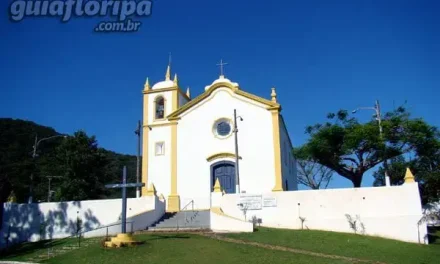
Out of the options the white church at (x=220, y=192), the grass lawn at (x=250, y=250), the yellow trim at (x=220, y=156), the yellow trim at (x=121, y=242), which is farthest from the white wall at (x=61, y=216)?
the yellow trim at (x=121, y=242)

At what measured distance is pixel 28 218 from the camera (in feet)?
72.7

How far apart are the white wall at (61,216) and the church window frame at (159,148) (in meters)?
4.96

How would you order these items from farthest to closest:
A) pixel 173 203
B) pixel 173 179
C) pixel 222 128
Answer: pixel 222 128, pixel 173 179, pixel 173 203

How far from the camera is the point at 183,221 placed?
21.5 m

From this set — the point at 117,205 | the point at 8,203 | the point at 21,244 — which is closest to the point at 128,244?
the point at 117,205

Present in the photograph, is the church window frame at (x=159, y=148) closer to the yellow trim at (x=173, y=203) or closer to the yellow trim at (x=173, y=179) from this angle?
the yellow trim at (x=173, y=179)

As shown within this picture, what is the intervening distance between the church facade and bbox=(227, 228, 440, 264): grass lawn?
18.3 ft

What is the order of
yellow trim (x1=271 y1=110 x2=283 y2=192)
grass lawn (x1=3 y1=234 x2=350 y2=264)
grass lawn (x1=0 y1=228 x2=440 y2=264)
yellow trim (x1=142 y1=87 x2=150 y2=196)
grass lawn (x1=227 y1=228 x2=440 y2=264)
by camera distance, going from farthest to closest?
yellow trim (x1=142 y1=87 x2=150 y2=196) < yellow trim (x1=271 y1=110 x2=283 y2=192) < grass lawn (x1=227 y1=228 x2=440 y2=264) < grass lawn (x1=0 y1=228 x2=440 y2=264) < grass lawn (x1=3 y1=234 x2=350 y2=264)

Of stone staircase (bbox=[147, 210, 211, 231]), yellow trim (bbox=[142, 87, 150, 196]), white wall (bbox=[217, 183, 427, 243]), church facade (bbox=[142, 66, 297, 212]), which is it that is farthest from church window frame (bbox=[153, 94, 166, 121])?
white wall (bbox=[217, 183, 427, 243])

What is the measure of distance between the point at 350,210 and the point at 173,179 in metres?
10.4

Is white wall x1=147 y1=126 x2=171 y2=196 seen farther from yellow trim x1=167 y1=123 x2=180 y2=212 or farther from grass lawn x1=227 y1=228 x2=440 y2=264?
grass lawn x1=227 y1=228 x2=440 y2=264

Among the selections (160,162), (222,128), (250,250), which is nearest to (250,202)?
(222,128)

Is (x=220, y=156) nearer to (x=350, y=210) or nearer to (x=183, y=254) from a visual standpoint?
(x=350, y=210)

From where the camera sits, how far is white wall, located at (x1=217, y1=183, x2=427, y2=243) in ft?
62.2
